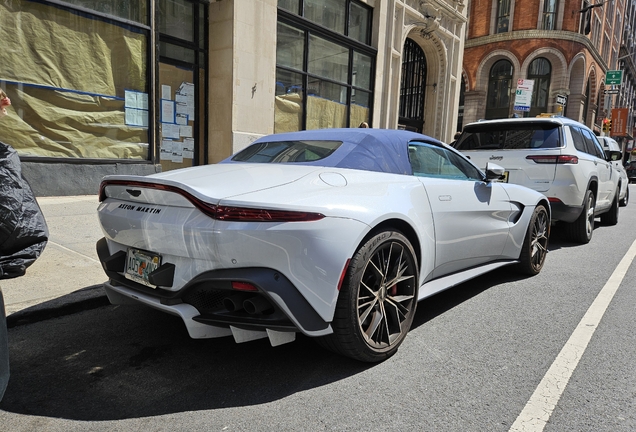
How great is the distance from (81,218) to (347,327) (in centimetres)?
515

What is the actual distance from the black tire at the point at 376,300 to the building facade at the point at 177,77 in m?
6.67

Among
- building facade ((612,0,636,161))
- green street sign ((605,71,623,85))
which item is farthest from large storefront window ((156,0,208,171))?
building facade ((612,0,636,161))

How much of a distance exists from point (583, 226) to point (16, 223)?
7182mm

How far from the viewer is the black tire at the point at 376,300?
2.64 metres

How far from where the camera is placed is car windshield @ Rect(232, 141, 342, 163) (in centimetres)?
346

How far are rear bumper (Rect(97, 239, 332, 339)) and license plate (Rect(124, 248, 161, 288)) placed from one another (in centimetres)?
17

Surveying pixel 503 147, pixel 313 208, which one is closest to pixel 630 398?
pixel 313 208

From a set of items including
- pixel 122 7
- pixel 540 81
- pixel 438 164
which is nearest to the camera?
pixel 438 164

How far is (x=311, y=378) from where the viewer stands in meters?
2.73

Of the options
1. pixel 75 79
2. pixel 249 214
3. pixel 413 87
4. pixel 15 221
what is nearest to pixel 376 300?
pixel 249 214

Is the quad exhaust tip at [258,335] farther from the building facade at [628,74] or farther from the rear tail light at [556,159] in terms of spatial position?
the building facade at [628,74]

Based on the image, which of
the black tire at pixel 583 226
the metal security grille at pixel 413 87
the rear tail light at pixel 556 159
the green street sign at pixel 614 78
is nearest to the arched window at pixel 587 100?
the green street sign at pixel 614 78

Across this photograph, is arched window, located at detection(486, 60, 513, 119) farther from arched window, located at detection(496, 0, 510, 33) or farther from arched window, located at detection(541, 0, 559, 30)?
arched window, located at detection(541, 0, 559, 30)

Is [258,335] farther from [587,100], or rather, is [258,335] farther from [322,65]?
[587,100]
